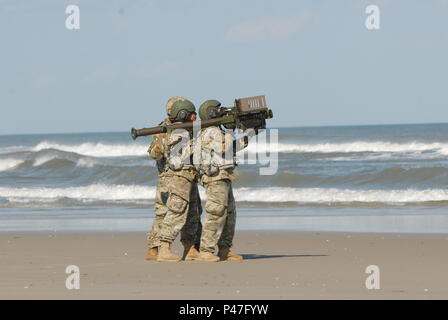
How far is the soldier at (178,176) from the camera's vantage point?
10734 millimetres

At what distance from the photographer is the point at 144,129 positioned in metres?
10.6

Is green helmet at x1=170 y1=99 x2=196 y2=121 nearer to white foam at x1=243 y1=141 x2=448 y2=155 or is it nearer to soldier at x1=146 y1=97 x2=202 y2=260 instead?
soldier at x1=146 y1=97 x2=202 y2=260

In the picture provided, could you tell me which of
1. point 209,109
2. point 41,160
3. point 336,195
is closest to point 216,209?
point 209,109

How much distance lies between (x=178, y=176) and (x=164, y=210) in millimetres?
581

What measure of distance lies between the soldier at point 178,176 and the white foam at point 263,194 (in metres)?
11.5

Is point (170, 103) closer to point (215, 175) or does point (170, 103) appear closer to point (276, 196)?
point (215, 175)

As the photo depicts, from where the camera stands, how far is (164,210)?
11164mm

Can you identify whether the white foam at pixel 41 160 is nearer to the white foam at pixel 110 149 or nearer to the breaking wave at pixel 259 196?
the breaking wave at pixel 259 196

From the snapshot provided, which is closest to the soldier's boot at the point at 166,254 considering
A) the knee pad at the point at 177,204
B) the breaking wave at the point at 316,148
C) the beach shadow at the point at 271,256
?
the knee pad at the point at 177,204

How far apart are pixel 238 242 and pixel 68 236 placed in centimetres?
283

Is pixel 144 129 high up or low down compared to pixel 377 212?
up

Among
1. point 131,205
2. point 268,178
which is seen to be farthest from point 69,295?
point 268,178

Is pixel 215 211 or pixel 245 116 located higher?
pixel 245 116
